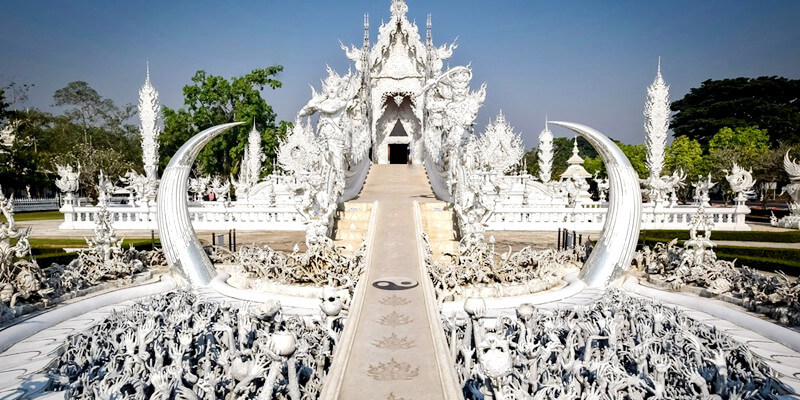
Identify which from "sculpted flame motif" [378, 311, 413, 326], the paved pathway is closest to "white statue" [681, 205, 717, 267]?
the paved pathway

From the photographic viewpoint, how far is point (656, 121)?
110ft

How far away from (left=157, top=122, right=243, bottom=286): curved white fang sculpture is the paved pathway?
3.43 meters

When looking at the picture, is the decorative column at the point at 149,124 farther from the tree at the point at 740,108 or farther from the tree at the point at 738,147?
the tree at the point at 740,108

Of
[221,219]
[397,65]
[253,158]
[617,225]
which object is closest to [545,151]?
[397,65]

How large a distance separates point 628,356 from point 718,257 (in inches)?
336

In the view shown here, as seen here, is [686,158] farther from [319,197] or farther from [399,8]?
[319,197]

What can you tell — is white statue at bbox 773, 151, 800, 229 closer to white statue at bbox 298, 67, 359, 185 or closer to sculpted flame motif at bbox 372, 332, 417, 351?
white statue at bbox 298, 67, 359, 185

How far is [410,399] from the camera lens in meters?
4.41

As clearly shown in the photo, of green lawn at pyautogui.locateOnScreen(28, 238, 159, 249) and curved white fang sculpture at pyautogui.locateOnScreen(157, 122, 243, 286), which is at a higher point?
curved white fang sculpture at pyautogui.locateOnScreen(157, 122, 243, 286)

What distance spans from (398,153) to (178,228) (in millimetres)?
22259

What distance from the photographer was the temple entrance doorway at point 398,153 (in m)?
30.1

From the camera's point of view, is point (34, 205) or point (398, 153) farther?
point (34, 205)

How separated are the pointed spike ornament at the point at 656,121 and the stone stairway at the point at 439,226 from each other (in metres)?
25.1

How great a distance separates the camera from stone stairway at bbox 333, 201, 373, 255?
1173 centimetres
